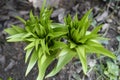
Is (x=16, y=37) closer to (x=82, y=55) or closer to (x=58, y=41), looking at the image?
(x=58, y=41)

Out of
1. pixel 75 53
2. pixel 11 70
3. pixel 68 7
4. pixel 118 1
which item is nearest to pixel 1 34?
pixel 11 70

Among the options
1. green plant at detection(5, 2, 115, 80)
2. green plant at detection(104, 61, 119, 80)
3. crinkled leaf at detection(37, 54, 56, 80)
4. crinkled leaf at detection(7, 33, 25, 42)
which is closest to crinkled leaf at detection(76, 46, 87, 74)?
green plant at detection(5, 2, 115, 80)

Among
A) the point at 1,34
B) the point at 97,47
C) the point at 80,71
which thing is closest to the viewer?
the point at 97,47

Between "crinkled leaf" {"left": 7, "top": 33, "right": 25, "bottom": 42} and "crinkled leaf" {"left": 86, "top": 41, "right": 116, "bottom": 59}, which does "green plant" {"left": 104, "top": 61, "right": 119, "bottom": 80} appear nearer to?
"crinkled leaf" {"left": 86, "top": 41, "right": 116, "bottom": 59}

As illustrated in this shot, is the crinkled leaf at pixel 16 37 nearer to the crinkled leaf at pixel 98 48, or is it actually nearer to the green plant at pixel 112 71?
the crinkled leaf at pixel 98 48

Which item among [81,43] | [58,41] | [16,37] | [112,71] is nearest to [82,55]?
[81,43]

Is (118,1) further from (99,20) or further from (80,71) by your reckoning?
(80,71)

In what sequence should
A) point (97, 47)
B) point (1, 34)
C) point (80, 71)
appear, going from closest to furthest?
point (97, 47), point (80, 71), point (1, 34)

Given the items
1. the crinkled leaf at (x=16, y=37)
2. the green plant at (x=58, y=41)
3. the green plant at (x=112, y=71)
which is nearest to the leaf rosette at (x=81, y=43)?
the green plant at (x=58, y=41)
